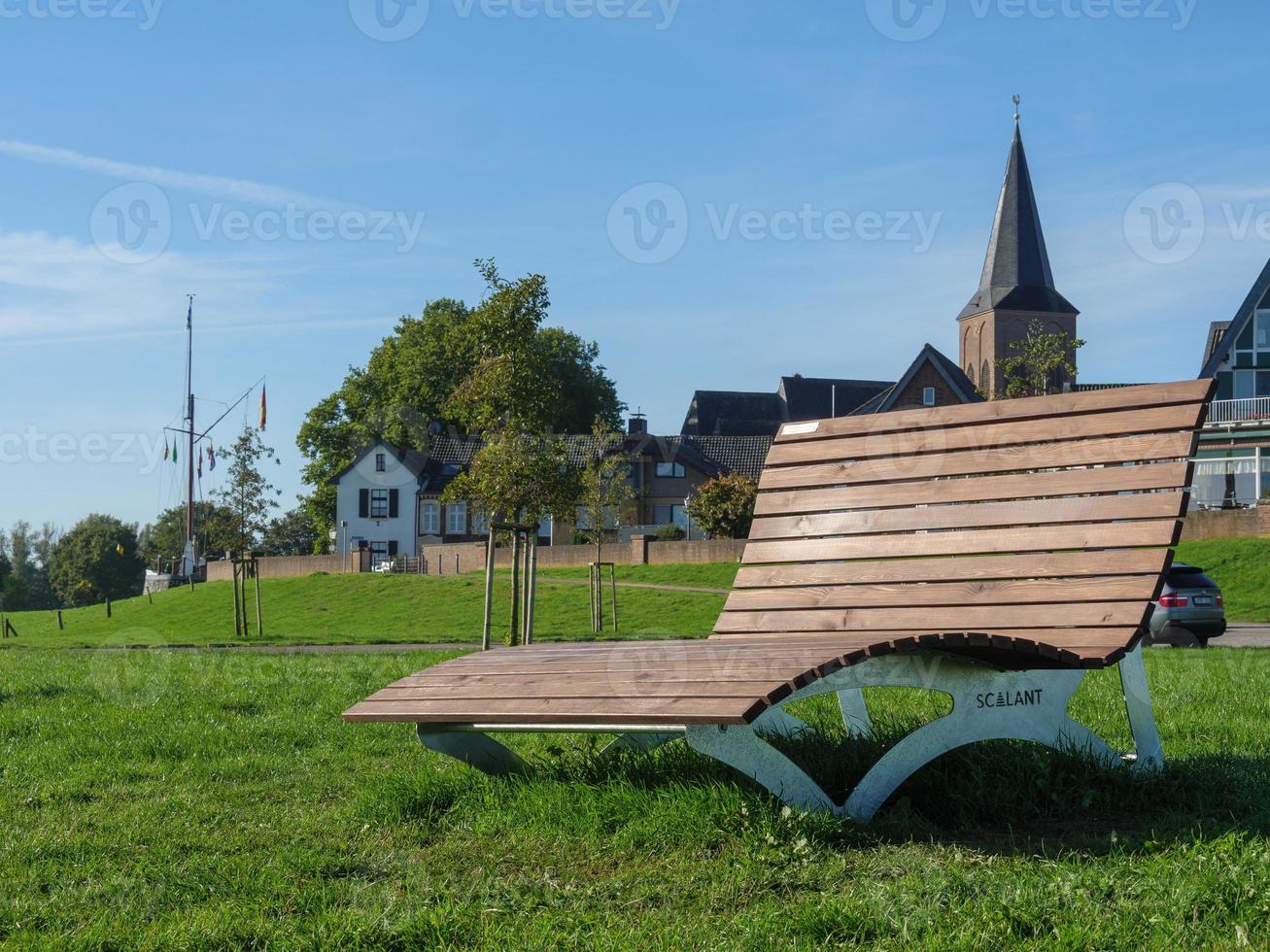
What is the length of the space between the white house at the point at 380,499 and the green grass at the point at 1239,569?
45718 mm

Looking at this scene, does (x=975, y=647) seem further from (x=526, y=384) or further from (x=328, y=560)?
(x=328, y=560)

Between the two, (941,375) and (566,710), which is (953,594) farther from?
(941,375)

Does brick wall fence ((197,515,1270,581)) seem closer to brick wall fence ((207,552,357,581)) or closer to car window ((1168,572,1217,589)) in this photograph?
brick wall fence ((207,552,357,581))

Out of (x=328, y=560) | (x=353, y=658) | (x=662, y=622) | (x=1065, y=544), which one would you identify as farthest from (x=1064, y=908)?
(x=328, y=560)

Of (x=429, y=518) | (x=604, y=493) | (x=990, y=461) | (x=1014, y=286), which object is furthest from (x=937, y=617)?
(x=1014, y=286)

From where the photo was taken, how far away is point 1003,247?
7969 centimetres

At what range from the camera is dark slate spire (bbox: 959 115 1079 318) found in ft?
252

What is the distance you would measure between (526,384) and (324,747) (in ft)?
41.7

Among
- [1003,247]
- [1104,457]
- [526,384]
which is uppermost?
[1003,247]

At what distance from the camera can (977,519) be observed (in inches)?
229

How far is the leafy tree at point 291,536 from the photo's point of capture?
95250 mm

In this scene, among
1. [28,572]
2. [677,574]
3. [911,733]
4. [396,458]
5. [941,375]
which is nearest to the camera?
[911,733]

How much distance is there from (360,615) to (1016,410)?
35.1 metres

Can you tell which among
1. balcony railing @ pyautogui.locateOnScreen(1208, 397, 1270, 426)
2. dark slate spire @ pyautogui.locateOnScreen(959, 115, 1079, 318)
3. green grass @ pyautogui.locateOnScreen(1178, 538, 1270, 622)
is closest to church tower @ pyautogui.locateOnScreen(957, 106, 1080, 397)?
dark slate spire @ pyautogui.locateOnScreen(959, 115, 1079, 318)
